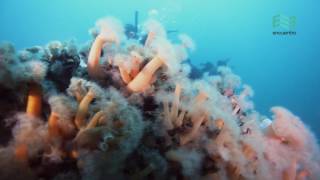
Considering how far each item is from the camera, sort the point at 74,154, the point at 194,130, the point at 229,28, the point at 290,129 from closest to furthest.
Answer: the point at 74,154 → the point at 194,130 → the point at 290,129 → the point at 229,28

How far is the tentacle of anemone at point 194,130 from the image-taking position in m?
2.64

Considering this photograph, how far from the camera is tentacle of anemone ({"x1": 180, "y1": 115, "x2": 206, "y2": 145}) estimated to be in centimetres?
264

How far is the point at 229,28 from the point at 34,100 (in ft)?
334

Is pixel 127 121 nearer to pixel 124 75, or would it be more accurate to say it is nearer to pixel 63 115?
pixel 63 115

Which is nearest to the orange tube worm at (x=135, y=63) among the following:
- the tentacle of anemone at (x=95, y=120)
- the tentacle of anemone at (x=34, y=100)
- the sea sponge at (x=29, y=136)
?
the tentacle of anemone at (x=95, y=120)

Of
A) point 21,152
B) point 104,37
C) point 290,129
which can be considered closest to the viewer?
point 21,152

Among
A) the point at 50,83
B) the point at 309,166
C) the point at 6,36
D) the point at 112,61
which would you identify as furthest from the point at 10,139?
the point at 6,36

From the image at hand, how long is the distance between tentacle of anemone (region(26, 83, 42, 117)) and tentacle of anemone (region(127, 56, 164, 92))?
82 cm

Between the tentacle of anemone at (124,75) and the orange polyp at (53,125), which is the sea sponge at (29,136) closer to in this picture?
the orange polyp at (53,125)

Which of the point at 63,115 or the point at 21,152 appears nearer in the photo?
the point at 21,152

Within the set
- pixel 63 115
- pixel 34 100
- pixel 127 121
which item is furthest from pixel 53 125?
pixel 127 121

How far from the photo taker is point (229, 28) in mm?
98500

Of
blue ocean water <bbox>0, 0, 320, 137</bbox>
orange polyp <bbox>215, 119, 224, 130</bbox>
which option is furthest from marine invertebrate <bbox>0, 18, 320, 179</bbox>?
blue ocean water <bbox>0, 0, 320, 137</bbox>

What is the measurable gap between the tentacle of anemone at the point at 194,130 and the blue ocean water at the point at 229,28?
200 ft
